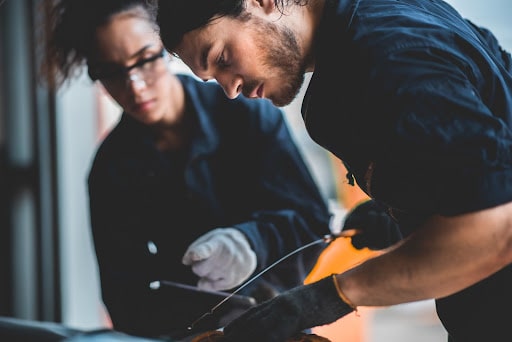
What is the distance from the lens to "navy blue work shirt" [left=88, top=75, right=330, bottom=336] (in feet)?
4.62

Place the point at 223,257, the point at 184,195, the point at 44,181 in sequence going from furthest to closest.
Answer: the point at 44,181 < the point at 184,195 < the point at 223,257

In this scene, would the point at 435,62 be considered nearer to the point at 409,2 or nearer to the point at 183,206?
the point at 409,2

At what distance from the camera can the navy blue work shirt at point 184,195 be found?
1.41 metres

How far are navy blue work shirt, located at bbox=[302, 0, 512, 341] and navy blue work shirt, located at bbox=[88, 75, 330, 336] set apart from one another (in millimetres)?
466

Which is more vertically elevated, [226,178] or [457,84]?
[457,84]

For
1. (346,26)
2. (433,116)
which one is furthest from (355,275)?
(346,26)

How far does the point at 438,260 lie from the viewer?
2.43 ft

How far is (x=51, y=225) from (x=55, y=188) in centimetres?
17

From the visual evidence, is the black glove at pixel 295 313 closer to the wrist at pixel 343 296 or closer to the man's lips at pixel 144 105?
the wrist at pixel 343 296

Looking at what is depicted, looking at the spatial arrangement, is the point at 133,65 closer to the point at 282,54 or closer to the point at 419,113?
the point at 282,54

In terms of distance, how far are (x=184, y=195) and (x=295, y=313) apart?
1.99 feet

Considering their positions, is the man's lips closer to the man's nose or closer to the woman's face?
the woman's face

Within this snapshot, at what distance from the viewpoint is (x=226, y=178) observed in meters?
1.47

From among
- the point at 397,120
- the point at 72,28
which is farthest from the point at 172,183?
the point at 397,120
